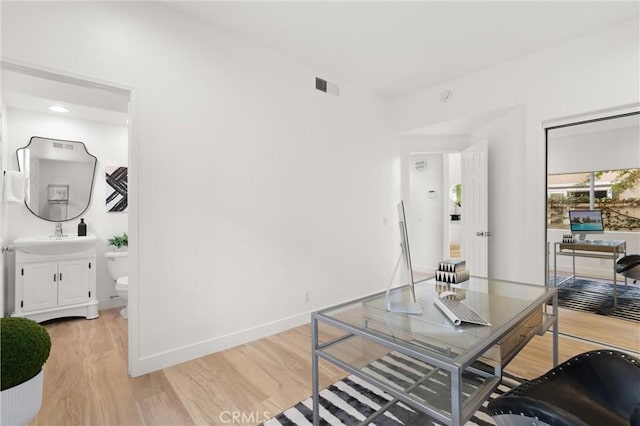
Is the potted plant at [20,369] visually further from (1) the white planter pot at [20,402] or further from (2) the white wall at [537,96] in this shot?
(2) the white wall at [537,96]

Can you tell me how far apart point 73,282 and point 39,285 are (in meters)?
0.27

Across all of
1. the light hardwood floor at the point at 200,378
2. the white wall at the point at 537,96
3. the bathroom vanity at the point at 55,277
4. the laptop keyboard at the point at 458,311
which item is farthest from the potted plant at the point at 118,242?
the white wall at the point at 537,96

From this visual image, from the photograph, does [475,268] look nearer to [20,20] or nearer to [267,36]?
[267,36]

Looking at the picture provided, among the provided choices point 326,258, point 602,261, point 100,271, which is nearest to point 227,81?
point 326,258

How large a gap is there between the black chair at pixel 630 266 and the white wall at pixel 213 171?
2575mm

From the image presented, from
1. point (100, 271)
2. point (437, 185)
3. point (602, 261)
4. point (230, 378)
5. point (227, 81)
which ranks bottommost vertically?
point (230, 378)

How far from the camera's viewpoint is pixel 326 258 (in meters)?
3.44

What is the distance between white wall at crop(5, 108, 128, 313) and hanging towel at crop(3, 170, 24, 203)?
29 centimetres

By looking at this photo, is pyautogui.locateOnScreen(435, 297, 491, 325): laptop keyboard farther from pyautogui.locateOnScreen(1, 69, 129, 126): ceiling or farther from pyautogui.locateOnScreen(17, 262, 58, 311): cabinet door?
pyautogui.locateOnScreen(17, 262, 58, 311): cabinet door

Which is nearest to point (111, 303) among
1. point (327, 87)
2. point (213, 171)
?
point (213, 171)

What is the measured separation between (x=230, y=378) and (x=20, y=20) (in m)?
2.63

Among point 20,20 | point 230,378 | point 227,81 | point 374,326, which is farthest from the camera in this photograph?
point 227,81

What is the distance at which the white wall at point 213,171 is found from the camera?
2.09m

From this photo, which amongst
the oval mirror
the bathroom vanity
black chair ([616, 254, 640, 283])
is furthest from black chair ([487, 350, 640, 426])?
the oval mirror
